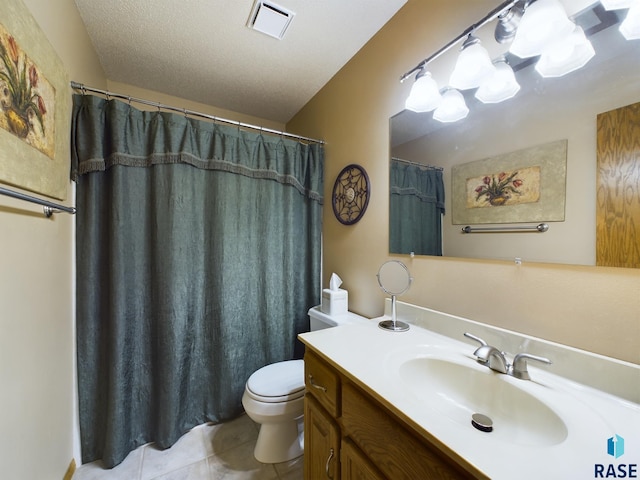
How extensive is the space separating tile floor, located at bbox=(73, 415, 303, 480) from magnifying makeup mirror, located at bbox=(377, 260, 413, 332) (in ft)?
3.05

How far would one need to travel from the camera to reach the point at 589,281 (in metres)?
0.72

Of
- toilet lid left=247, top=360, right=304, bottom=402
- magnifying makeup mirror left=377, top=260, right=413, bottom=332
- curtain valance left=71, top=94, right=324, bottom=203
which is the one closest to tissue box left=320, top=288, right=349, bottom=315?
magnifying makeup mirror left=377, top=260, right=413, bottom=332

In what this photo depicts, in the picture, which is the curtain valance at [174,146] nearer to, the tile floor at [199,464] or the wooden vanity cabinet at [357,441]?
the wooden vanity cabinet at [357,441]

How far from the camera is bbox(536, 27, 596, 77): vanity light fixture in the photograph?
2.33 feet

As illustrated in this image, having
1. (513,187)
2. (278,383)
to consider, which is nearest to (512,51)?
(513,187)

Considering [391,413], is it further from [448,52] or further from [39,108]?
[39,108]

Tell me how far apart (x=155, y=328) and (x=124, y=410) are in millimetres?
433

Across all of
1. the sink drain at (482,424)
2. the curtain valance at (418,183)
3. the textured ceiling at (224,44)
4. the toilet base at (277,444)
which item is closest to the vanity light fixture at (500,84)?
the curtain valance at (418,183)

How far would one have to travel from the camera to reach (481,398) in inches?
30.4

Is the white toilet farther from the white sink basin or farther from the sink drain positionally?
the sink drain

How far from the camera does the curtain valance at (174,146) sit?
125 centimetres

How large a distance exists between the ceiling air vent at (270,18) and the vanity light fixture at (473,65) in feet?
2.98

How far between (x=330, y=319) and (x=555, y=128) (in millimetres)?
1295

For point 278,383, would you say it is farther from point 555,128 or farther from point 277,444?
point 555,128
